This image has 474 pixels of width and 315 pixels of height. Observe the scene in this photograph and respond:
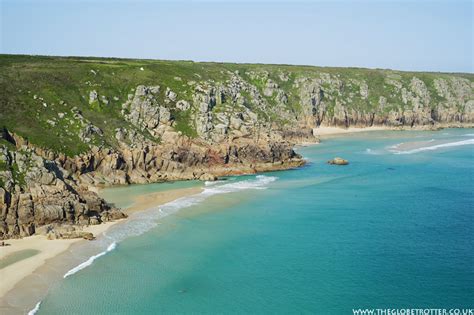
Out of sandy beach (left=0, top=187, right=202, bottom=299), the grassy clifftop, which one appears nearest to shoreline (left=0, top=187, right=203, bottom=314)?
sandy beach (left=0, top=187, right=202, bottom=299)

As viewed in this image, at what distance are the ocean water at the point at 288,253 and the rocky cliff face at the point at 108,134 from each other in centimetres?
920

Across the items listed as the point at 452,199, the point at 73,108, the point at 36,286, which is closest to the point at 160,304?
the point at 36,286

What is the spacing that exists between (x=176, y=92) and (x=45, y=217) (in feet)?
175

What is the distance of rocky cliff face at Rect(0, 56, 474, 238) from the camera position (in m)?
57.0

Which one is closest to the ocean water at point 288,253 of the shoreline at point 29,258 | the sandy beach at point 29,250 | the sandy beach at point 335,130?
the shoreline at point 29,258

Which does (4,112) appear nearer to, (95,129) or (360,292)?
(95,129)

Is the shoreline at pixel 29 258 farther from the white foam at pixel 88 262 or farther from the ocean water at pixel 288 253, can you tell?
the ocean water at pixel 288 253

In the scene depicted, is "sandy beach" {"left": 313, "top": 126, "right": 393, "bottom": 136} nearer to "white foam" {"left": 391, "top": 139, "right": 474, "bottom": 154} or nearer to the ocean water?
"white foam" {"left": 391, "top": 139, "right": 474, "bottom": 154}

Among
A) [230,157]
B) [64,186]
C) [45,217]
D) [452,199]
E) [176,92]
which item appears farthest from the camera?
[176,92]

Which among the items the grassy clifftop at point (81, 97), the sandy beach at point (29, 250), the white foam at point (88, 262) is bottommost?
the white foam at point (88, 262)

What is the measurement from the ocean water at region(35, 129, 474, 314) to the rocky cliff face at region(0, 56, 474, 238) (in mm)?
9199

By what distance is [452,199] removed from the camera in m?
67.1

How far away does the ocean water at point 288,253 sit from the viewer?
120ft

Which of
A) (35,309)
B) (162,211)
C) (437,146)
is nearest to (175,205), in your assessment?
(162,211)
